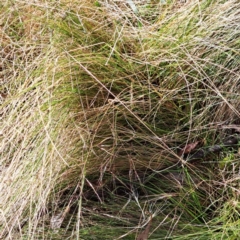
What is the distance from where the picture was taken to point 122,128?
1.41 meters

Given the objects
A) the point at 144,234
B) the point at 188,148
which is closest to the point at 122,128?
the point at 188,148

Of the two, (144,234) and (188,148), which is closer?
(144,234)

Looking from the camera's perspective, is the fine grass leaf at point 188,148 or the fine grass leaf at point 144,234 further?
the fine grass leaf at point 188,148

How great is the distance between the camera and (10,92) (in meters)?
1.58

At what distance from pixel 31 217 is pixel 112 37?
23.6 inches

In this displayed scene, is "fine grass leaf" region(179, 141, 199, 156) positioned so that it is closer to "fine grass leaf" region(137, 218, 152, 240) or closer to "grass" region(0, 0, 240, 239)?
"grass" region(0, 0, 240, 239)

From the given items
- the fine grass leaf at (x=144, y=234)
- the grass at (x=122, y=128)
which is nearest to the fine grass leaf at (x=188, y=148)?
the grass at (x=122, y=128)

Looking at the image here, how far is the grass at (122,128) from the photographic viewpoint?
134cm

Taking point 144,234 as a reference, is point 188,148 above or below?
above

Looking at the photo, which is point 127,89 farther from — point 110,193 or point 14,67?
point 14,67

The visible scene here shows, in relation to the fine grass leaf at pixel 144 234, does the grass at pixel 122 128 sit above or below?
above

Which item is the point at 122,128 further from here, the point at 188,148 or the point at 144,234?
the point at 144,234

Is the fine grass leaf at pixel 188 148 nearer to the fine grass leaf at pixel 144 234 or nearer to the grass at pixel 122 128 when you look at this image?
the grass at pixel 122 128

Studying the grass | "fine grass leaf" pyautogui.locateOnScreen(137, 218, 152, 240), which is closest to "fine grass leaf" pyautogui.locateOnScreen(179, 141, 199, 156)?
the grass
